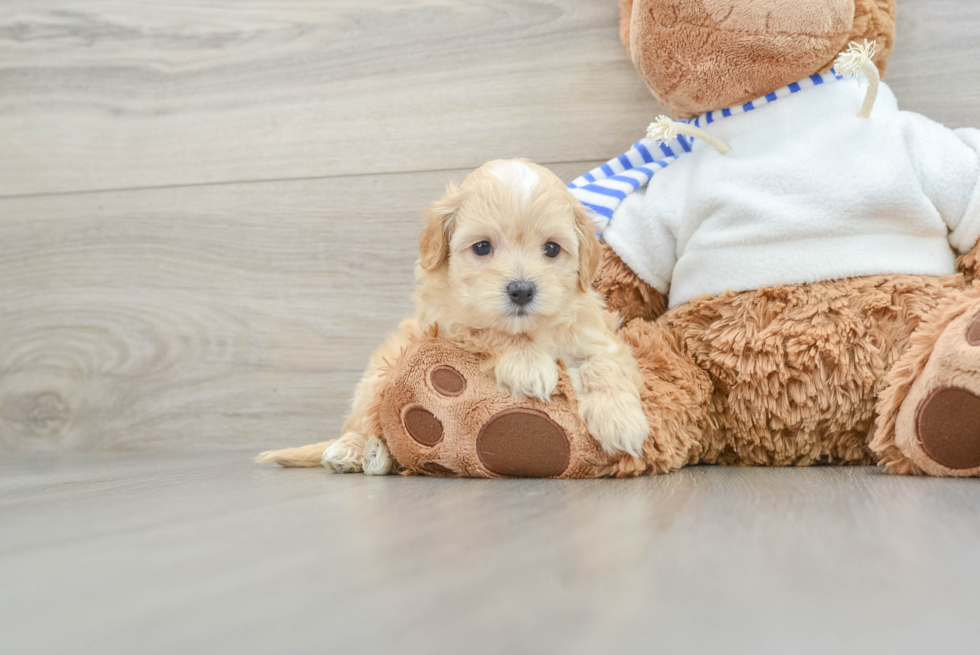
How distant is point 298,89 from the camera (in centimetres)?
152

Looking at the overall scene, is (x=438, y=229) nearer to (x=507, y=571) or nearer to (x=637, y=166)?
(x=637, y=166)

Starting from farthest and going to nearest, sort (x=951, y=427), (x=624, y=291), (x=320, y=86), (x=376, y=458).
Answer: (x=320, y=86)
(x=624, y=291)
(x=376, y=458)
(x=951, y=427)

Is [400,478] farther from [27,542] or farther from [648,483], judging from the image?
[27,542]

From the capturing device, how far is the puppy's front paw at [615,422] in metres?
0.88

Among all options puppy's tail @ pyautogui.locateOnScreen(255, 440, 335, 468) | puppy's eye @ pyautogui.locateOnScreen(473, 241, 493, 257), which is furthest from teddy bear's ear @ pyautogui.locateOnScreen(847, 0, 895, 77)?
puppy's tail @ pyautogui.locateOnScreen(255, 440, 335, 468)

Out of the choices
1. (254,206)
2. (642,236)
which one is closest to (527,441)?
(642,236)

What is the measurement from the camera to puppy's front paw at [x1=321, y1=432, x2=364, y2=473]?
104 centimetres

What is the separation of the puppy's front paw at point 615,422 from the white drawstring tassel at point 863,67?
504 millimetres

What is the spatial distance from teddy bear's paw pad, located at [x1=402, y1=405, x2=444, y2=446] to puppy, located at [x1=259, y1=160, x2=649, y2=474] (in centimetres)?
9

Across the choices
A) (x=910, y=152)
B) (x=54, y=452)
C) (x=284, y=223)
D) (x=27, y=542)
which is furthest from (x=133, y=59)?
(x=910, y=152)

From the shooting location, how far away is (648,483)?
851mm

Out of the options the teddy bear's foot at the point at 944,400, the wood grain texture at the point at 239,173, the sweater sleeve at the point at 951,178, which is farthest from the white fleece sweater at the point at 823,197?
the wood grain texture at the point at 239,173

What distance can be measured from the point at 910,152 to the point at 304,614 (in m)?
0.99

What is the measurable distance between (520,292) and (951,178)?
60cm
